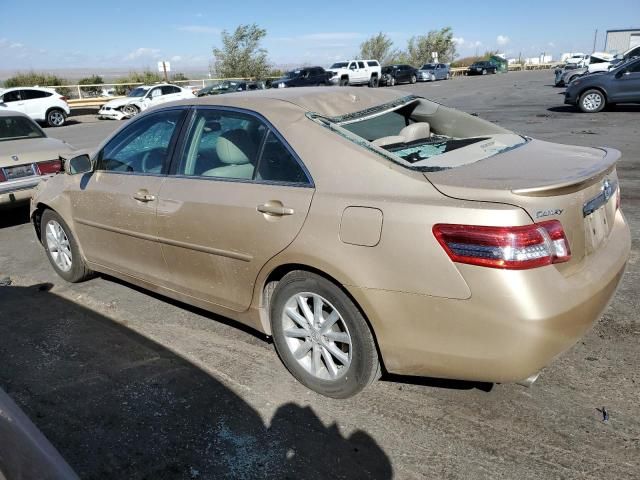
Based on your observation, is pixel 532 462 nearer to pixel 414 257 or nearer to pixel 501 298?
pixel 501 298

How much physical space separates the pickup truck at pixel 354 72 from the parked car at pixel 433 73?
7129 mm

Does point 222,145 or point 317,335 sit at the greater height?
point 222,145

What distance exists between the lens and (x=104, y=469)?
8.25ft

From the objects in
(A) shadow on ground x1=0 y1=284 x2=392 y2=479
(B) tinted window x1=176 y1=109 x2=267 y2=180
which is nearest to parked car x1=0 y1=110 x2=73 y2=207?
(A) shadow on ground x1=0 y1=284 x2=392 y2=479

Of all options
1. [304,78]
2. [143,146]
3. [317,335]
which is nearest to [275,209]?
[317,335]

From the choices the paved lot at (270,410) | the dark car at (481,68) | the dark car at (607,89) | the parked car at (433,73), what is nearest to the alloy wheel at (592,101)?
the dark car at (607,89)

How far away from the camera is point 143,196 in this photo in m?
3.65

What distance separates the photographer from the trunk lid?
2.32m

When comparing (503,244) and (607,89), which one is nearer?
(503,244)

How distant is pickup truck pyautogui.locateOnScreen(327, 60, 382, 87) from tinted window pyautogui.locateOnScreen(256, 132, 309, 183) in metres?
36.7

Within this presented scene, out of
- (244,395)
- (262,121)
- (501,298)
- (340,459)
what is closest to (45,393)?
(244,395)

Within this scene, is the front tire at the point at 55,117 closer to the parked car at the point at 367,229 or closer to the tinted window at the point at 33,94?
the tinted window at the point at 33,94

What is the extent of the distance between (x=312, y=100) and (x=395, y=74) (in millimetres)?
42081

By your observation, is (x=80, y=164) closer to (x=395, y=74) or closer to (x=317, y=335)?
(x=317, y=335)
